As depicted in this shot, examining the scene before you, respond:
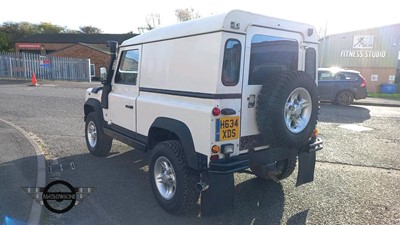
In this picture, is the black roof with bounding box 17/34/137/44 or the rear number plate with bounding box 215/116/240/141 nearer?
the rear number plate with bounding box 215/116/240/141

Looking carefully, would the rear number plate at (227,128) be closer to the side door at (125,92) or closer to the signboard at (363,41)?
the side door at (125,92)

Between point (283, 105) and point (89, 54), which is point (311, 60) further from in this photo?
point (89, 54)

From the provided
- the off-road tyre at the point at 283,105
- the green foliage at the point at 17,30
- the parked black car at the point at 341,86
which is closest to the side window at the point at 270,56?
the off-road tyre at the point at 283,105

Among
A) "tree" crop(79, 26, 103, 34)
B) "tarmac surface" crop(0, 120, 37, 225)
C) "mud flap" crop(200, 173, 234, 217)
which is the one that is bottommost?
"tarmac surface" crop(0, 120, 37, 225)

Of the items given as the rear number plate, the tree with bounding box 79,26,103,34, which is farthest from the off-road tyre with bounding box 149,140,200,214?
the tree with bounding box 79,26,103,34

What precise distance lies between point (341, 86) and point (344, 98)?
634 millimetres

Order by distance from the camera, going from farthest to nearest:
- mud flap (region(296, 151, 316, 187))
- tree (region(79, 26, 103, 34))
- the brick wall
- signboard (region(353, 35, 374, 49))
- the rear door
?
tree (region(79, 26, 103, 34)), the brick wall, signboard (region(353, 35, 374, 49)), mud flap (region(296, 151, 316, 187)), the rear door

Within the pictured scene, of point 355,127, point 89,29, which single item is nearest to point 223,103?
point 355,127

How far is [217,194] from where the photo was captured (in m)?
3.03

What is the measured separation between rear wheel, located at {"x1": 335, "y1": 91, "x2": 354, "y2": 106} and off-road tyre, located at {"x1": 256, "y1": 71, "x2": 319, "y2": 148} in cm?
1074

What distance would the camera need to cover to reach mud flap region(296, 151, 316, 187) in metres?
3.81

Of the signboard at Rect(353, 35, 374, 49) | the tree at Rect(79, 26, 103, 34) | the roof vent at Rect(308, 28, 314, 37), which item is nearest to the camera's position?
the roof vent at Rect(308, 28, 314, 37)

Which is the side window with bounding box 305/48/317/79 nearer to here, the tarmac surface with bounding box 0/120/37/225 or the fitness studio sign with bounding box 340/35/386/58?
the tarmac surface with bounding box 0/120/37/225

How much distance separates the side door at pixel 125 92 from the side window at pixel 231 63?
1.76 meters
